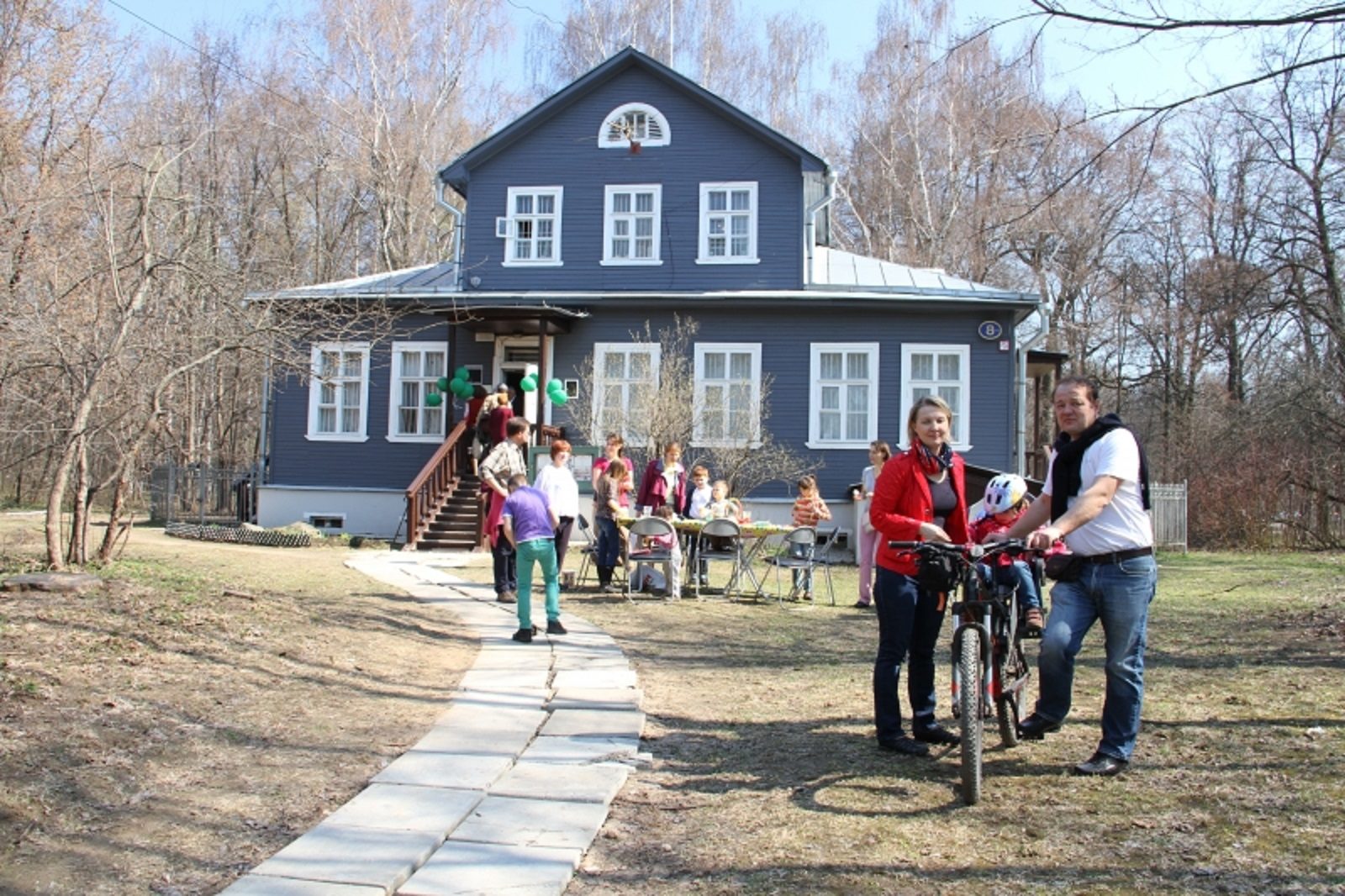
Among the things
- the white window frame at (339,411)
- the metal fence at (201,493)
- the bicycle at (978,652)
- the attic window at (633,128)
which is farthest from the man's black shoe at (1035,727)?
the metal fence at (201,493)

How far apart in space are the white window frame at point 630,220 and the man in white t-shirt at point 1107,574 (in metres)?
16.8

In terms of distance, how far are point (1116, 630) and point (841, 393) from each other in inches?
632

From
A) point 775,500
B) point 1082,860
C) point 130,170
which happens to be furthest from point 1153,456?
point 1082,860

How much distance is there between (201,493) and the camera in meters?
22.9

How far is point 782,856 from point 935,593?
1.87m

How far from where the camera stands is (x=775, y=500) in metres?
20.7

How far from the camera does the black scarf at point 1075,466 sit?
5273 millimetres

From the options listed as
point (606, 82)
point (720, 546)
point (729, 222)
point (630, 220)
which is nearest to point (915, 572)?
point (720, 546)

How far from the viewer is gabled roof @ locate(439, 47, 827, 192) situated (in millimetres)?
21141

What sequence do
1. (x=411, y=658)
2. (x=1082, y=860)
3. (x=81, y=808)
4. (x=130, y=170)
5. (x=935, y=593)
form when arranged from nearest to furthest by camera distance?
(x=1082, y=860) < (x=81, y=808) < (x=935, y=593) < (x=411, y=658) < (x=130, y=170)

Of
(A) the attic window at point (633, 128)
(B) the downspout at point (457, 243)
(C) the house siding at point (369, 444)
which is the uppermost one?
(A) the attic window at point (633, 128)

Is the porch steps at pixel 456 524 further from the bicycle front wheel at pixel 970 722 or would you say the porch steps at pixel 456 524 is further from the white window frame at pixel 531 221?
the bicycle front wheel at pixel 970 722

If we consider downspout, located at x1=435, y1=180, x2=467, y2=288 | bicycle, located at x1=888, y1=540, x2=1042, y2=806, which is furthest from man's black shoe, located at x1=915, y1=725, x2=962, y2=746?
downspout, located at x1=435, y1=180, x2=467, y2=288

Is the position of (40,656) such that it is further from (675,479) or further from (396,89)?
(396,89)
